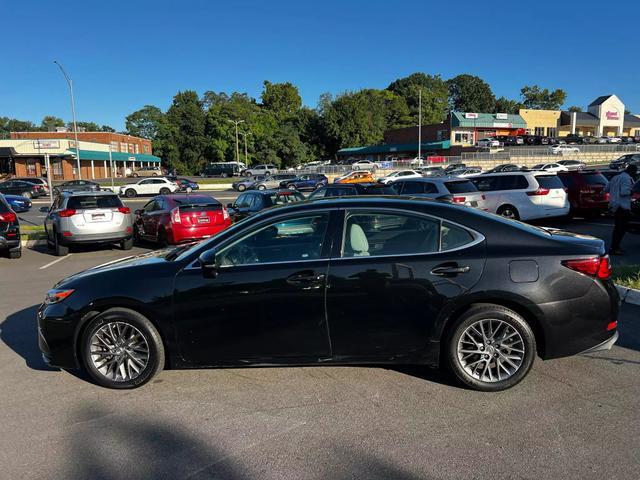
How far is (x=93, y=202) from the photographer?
11.5 m

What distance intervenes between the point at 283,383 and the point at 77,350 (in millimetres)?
1833

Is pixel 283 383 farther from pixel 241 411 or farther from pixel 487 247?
pixel 487 247

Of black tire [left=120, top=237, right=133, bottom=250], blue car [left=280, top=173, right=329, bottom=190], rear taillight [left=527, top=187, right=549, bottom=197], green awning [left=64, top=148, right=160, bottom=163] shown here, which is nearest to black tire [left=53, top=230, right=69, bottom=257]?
black tire [left=120, top=237, right=133, bottom=250]

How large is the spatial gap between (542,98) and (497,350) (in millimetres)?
134973

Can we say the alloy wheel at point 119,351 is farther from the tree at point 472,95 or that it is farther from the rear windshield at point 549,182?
the tree at point 472,95

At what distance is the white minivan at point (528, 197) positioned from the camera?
13.4m

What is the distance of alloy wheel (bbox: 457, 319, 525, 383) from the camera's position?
3.90 meters

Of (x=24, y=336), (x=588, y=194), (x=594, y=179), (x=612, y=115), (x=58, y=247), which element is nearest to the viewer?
(x=24, y=336)

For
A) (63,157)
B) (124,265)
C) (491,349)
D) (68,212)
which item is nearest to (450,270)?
(491,349)

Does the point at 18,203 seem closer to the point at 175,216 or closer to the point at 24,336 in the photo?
the point at 175,216

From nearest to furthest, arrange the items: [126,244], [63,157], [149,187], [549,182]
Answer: [126,244], [549,182], [149,187], [63,157]

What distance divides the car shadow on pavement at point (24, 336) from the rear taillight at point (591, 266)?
190 inches

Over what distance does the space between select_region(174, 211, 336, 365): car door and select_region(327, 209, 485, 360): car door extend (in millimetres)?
147

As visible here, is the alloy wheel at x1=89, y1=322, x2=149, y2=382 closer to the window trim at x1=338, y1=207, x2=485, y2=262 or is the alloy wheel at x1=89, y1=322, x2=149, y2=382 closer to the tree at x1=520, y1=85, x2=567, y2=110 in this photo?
the window trim at x1=338, y1=207, x2=485, y2=262
